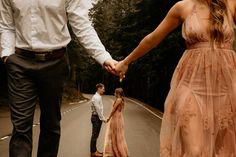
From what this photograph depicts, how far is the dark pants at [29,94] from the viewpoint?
4.63 m

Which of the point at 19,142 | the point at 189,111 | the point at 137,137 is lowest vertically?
the point at 137,137

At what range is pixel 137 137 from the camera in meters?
20.2

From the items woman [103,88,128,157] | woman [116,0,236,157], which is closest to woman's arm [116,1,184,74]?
woman [116,0,236,157]

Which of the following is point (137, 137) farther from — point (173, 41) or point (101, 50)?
point (101, 50)

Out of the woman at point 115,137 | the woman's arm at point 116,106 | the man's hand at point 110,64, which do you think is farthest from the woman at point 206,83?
the woman's arm at point 116,106

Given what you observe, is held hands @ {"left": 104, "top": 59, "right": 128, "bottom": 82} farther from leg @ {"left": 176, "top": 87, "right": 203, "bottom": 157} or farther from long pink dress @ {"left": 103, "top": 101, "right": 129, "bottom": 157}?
long pink dress @ {"left": 103, "top": 101, "right": 129, "bottom": 157}

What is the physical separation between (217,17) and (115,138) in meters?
9.85

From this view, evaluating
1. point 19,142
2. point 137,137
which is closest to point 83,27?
point 19,142

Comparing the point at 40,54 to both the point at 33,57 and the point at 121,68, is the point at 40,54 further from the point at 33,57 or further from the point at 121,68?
the point at 121,68

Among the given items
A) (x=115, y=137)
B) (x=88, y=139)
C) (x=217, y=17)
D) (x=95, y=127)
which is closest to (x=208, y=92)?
(x=217, y=17)

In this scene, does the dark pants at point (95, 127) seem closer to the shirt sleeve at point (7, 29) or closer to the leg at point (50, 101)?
the leg at point (50, 101)

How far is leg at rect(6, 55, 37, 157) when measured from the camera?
4.62 m

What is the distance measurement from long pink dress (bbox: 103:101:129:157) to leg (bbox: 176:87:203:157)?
958 centimetres

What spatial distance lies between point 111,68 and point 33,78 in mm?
775
